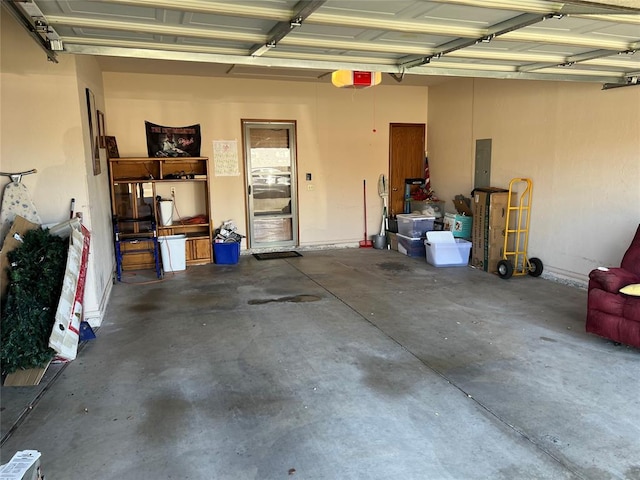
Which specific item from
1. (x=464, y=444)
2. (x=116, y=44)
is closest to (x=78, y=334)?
(x=116, y=44)

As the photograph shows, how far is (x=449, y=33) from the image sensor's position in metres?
3.04

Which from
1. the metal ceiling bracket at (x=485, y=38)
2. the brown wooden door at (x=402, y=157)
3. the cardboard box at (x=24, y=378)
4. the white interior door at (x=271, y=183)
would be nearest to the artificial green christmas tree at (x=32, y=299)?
the cardboard box at (x=24, y=378)

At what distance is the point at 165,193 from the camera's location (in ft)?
24.2

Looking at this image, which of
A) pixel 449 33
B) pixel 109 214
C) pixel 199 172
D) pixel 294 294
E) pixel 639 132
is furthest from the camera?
pixel 199 172

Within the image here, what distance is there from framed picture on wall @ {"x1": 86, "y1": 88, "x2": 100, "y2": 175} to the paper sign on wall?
2263 millimetres

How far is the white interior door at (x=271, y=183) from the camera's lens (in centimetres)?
792

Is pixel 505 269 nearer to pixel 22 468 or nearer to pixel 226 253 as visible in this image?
pixel 226 253

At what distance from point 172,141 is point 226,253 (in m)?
1.98

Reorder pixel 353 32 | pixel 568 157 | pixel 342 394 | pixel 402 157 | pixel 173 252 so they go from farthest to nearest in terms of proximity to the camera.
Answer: pixel 402 157, pixel 173 252, pixel 568 157, pixel 342 394, pixel 353 32

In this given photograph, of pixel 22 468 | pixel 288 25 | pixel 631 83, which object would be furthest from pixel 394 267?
pixel 22 468

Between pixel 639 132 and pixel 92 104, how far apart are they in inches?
237

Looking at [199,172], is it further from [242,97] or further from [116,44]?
[116,44]

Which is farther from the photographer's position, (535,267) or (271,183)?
(271,183)

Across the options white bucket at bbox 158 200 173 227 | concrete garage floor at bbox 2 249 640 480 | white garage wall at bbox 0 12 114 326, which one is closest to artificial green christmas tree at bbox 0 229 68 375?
→ concrete garage floor at bbox 2 249 640 480
